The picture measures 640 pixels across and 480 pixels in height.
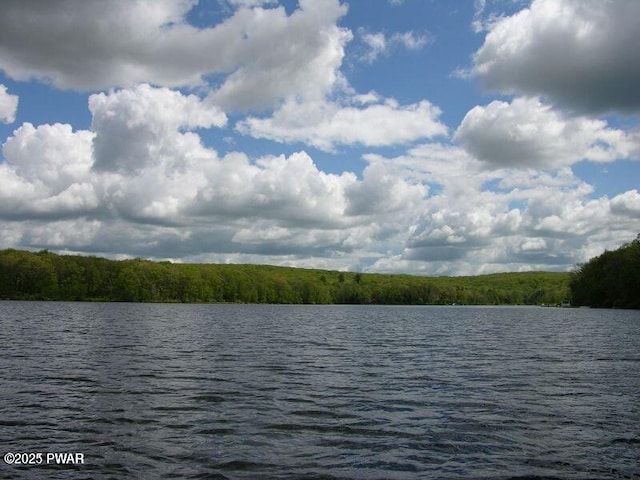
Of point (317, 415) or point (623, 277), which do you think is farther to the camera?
point (623, 277)

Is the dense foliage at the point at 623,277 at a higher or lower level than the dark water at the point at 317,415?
higher

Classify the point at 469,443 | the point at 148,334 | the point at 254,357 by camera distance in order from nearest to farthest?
the point at 469,443 → the point at 254,357 → the point at 148,334

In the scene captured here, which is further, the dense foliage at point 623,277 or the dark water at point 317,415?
the dense foliage at point 623,277

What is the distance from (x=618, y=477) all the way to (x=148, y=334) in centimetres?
5436

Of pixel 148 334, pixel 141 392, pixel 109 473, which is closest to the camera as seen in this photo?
pixel 109 473

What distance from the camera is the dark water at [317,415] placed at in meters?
16.4

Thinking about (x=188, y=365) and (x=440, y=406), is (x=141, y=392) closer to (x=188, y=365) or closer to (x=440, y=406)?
(x=188, y=365)

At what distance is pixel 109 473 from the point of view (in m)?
15.2

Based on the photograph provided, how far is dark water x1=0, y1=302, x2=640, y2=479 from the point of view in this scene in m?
16.4

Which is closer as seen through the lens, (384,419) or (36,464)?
(36,464)

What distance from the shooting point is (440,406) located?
24625 millimetres

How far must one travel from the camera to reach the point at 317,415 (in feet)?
74.0

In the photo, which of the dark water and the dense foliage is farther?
the dense foliage

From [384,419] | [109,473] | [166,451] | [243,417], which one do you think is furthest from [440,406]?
[109,473]
